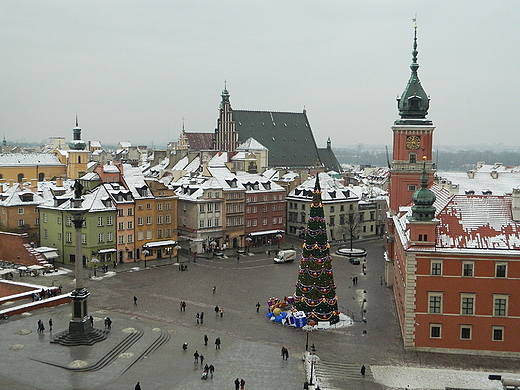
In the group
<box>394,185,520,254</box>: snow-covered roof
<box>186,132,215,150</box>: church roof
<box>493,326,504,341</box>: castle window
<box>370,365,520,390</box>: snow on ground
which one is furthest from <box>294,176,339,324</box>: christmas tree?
<box>186,132,215,150</box>: church roof

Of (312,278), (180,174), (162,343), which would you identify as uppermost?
(180,174)

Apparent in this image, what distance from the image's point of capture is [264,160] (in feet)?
362

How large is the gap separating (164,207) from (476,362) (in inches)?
1805

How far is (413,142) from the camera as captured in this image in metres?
61.1

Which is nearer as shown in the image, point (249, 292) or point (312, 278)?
point (312, 278)

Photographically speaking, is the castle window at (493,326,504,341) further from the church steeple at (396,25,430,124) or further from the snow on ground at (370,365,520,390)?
the church steeple at (396,25,430,124)

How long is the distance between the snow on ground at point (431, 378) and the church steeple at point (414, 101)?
2988 centimetres

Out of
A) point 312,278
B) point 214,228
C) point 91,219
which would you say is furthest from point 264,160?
point 312,278

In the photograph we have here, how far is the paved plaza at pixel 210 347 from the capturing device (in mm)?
36062

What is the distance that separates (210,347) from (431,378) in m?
14.3

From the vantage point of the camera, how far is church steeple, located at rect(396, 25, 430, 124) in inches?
2394

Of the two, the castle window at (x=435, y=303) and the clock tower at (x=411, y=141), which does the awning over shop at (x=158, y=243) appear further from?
the castle window at (x=435, y=303)

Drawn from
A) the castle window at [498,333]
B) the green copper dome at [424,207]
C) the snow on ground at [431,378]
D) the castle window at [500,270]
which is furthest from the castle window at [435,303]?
the green copper dome at [424,207]

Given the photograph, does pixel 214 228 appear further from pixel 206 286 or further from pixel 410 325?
pixel 410 325
